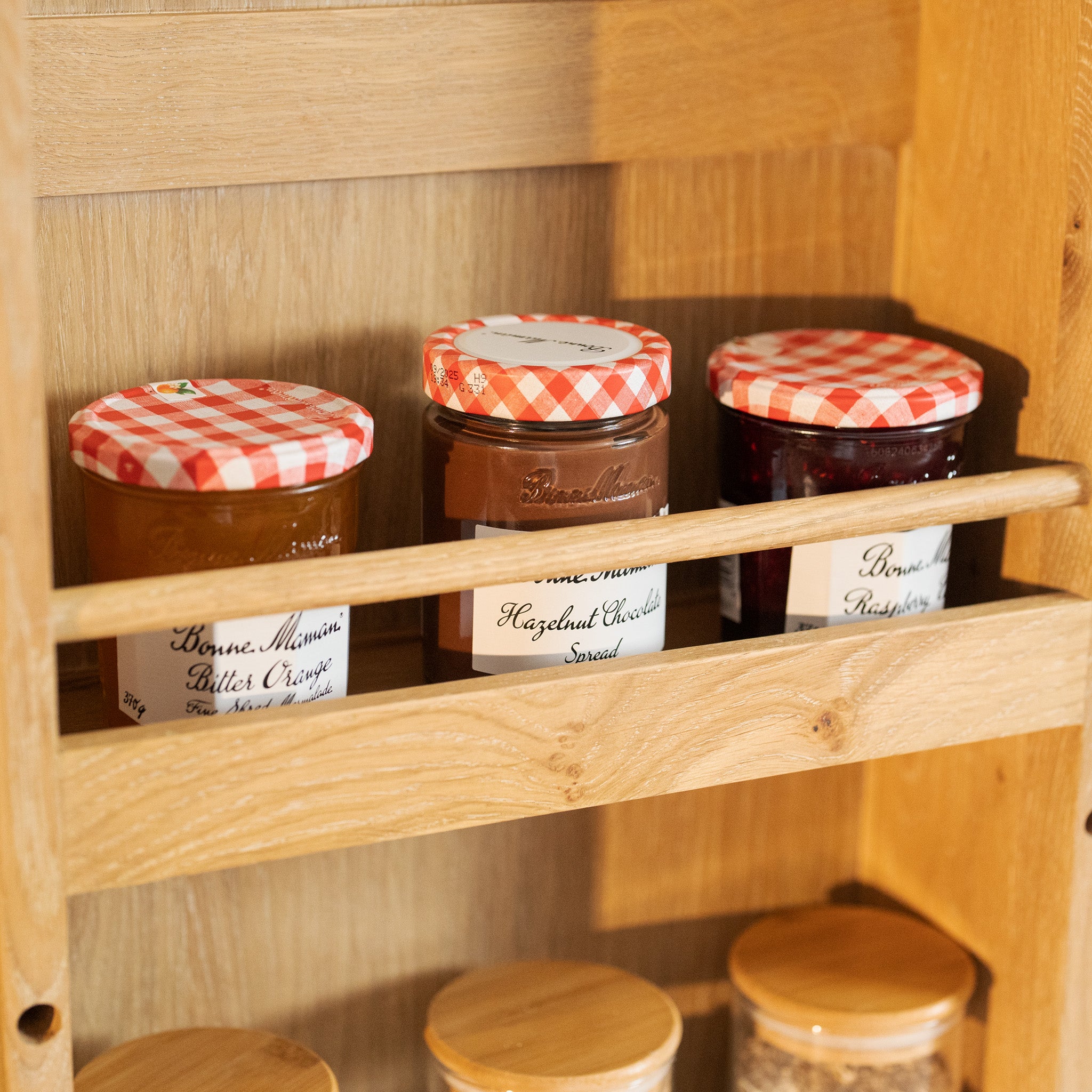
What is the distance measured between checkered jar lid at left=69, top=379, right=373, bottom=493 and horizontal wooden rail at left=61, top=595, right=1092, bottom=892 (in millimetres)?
98

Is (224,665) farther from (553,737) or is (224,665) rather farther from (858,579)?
(858,579)

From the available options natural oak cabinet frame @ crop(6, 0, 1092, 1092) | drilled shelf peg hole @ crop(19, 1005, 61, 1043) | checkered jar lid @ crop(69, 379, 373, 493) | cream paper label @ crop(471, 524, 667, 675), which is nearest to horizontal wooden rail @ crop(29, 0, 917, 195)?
natural oak cabinet frame @ crop(6, 0, 1092, 1092)

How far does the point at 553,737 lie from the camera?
59 cm

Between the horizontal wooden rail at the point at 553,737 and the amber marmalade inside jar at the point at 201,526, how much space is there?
7cm

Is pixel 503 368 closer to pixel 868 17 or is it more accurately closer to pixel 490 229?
pixel 490 229

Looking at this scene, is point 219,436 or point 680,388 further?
point 680,388

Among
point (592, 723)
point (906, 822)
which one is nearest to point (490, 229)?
point (592, 723)

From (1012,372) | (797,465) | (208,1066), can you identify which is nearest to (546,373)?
(797,465)

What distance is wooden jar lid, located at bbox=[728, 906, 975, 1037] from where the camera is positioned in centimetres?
78

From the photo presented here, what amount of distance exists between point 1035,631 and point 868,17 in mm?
357

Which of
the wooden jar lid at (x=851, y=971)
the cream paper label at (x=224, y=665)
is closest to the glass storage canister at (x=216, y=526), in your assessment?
the cream paper label at (x=224, y=665)

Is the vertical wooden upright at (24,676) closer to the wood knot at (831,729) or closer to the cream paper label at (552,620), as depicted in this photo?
the cream paper label at (552,620)

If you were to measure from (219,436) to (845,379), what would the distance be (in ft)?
1.03

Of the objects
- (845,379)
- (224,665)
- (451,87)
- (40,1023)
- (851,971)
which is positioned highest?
(451,87)
